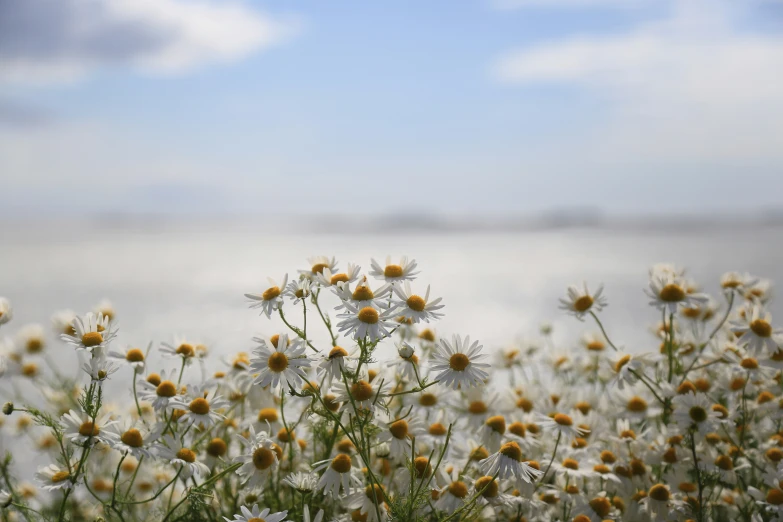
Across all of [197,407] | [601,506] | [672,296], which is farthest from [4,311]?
[672,296]

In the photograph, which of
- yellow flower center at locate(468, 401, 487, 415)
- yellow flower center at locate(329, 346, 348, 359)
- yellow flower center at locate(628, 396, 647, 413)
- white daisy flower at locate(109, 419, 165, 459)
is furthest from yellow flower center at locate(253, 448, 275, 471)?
yellow flower center at locate(628, 396, 647, 413)

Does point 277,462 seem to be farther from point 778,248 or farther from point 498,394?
point 778,248

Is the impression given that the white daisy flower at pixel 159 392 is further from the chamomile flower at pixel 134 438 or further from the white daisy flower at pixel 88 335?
the white daisy flower at pixel 88 335

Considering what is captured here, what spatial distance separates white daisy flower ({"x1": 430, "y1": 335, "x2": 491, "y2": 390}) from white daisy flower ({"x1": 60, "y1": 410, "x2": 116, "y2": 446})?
73 cm

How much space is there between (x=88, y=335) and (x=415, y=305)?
2.41 ft

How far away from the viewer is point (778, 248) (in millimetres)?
10727

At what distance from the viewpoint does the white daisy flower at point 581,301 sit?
89.7 inches

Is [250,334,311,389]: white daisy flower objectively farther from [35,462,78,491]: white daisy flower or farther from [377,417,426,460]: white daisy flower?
[35,462,78,491]: white daisy flower

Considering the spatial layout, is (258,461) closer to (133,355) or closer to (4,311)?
(133,355)

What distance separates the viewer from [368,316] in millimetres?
1595

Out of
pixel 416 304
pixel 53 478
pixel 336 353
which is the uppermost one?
pixel 416 304

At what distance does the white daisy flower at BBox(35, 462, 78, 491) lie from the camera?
166 centimetres

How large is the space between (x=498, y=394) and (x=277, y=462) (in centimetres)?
75

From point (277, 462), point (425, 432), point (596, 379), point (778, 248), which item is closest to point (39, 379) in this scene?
point (277, 462)
